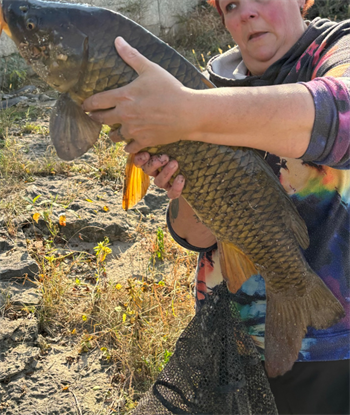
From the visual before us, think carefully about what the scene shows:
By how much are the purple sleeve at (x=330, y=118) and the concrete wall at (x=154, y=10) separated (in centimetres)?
760

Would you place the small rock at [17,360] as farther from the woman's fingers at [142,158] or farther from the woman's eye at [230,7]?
the woman's eye at [230,7]

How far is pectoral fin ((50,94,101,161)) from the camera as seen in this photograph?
1.40 metres

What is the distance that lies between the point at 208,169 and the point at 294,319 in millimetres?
650

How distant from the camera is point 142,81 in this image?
45.0 inches

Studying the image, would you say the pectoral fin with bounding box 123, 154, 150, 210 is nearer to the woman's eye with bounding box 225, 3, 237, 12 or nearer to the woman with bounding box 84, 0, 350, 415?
the woman with bounding box 84, 0, 350, 415

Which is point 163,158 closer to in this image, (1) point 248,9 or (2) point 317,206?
(2) point 317,206

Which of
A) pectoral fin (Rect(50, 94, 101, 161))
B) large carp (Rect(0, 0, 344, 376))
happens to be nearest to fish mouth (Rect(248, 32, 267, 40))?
large carp (Rect(0, 0, 344, 376))

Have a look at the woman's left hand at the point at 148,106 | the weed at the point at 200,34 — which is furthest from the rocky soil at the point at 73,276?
the weed at the point at 200,34

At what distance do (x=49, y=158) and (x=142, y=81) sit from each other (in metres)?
3.47

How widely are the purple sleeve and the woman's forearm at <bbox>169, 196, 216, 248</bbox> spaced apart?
82cm

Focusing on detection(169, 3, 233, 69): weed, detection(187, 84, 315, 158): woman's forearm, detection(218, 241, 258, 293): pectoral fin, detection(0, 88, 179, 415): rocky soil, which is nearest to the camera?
detection(187, 84, 315, 158): woman's forearm

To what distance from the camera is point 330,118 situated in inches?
43.2

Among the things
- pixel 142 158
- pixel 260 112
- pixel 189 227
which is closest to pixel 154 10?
pixel 189 227

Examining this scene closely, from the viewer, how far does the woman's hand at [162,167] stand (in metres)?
1.41
